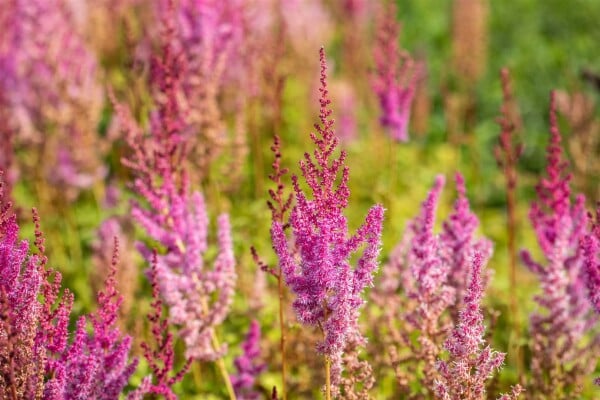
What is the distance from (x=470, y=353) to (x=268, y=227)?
3.59m

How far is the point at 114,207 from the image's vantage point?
611cm

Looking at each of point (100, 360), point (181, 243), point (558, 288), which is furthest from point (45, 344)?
point (558, 288)

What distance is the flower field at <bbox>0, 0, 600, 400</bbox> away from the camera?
2.67m

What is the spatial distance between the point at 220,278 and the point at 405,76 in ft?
6.91

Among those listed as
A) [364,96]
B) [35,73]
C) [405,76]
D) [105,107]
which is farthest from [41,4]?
[364,96]

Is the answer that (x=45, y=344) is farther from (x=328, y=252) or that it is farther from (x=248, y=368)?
(x=248, y=368)

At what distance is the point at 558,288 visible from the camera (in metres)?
3.70

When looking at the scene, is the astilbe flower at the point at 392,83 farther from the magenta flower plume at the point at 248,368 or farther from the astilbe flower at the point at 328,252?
the astilbe flower at the point at 328,252

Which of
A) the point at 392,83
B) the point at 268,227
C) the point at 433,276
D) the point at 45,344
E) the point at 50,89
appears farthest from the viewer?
the point at 50,89

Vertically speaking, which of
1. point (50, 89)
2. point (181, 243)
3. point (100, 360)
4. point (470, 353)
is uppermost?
Result: point (50, 89)

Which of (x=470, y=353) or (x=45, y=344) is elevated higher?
(x=470, y=353)

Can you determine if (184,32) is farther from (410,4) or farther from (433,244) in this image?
(410,4)

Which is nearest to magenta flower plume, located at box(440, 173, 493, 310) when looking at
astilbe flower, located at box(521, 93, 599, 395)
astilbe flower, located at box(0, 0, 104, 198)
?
astilbe flower, located at box(521, 93, 599, 395)

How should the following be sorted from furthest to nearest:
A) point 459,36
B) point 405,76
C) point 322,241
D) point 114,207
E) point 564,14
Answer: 1. point 564,14
2. point 459,36
3. point 114,207
4. point 405,76
5. point 322,241
